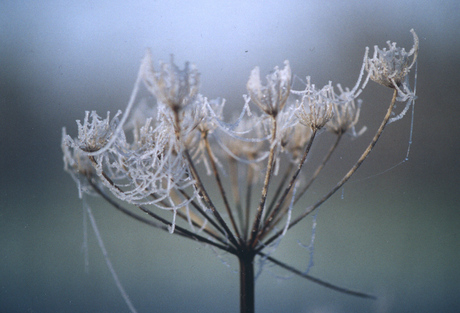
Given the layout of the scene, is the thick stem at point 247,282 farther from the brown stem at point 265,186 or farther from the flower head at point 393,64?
the flower head at point 393,64

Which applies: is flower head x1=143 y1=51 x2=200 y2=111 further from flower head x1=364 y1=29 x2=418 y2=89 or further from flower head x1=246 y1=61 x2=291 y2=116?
flower head x1=364 y1=29 x2=418 y2=89

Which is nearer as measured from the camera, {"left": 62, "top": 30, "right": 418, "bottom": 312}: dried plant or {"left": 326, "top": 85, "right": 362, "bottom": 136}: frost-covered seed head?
{"left": 62, "top": 30, "right": 418, "bottom": 312}: dried plant

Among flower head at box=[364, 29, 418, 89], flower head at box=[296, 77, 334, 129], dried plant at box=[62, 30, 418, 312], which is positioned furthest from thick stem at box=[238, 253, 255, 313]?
flower head at box=[364, 29, 418, 89]

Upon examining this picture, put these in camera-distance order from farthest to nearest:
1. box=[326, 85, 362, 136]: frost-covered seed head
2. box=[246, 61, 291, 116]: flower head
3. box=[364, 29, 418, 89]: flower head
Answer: box=[326, 85, 362, 136]: frost-covered seed head
box=[364, 29, 418, 89]: flower head
box=[246, 61, 291, 116]: flower head

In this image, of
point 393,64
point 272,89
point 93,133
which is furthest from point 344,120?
point 93,133

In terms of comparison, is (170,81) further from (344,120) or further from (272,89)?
(344,120)

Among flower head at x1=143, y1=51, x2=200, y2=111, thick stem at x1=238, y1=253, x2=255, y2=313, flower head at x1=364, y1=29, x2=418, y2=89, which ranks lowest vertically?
thick stem at x1=238, y1=253, x2=255, y2=313

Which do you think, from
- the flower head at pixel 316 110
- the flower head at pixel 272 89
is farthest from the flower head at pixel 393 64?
the flower head at pixel 272 89
